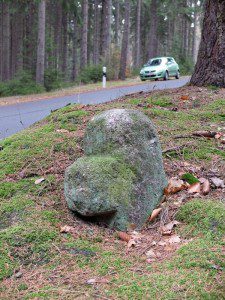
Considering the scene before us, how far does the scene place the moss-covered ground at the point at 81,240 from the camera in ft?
10.1

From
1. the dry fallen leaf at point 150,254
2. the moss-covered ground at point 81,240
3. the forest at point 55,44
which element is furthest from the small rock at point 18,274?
the forest at point 55,44

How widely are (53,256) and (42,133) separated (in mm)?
2733

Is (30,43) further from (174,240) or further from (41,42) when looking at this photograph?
(174,240)

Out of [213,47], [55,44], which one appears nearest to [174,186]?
[213,47]

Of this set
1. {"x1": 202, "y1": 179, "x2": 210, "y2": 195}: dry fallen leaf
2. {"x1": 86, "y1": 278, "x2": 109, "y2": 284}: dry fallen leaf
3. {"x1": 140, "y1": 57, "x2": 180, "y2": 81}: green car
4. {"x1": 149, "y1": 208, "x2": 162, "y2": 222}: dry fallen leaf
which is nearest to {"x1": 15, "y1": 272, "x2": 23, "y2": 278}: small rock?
{"x1": 86, "y1": 278, "x2": 109, "y2": 284}: dry fallen leaf

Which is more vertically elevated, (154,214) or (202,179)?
(202,179)

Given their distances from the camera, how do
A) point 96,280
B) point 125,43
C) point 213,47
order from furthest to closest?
point 125,43, point 213,47, point 96,280

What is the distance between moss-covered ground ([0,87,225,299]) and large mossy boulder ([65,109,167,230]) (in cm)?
19

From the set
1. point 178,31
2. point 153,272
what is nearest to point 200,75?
point 153,272

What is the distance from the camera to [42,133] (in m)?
5.94

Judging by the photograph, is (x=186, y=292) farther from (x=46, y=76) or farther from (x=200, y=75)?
(x=46, y=76)

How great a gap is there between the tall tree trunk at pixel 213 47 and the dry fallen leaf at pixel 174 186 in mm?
4567

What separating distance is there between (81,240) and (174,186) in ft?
4.38

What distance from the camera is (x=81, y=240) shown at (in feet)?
12.2
